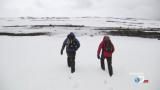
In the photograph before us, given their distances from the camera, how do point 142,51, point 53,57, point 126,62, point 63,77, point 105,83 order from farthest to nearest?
point 142,51, point 53,57, point 126,62, point 63,77, point 105,83

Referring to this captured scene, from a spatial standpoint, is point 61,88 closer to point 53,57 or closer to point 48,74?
point 48,74

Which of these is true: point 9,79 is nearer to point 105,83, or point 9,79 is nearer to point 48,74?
point 48,74

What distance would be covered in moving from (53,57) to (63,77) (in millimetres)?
3502

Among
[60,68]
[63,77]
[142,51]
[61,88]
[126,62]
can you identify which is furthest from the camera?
[142,51]

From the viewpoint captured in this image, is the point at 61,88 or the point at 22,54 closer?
the point at 61,88

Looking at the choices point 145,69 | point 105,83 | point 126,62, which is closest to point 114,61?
point 126,62

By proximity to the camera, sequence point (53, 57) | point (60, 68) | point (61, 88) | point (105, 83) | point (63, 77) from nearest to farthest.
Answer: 1. point (61, 88)
2. point (105, 83)
3. point (63, 77)
4. point (60, 68)
5. point (53, 57)

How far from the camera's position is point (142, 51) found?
13617mm

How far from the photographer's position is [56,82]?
836cm

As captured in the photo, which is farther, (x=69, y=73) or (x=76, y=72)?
(x=76, y=72)

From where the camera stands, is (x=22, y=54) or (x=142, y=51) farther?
(x=142, y=51)

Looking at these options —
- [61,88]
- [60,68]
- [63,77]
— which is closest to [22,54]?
[60,68]

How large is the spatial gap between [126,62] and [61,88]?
13.6 feet

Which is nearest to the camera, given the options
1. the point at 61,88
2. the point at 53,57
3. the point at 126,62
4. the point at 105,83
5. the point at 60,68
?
the point at 61,88
